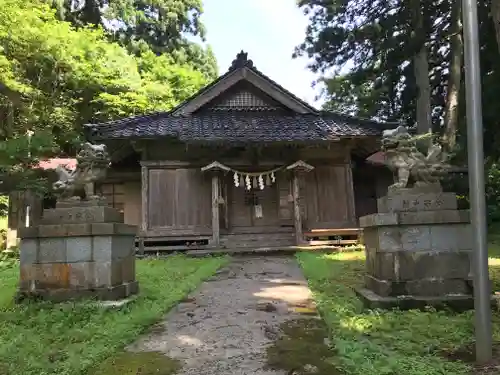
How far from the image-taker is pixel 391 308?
5.21 m

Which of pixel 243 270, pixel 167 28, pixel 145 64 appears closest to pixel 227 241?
pixel 243 270

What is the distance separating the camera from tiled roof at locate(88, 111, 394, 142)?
554 inches

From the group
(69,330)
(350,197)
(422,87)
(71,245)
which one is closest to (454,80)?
(422,87)

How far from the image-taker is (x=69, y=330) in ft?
15.6

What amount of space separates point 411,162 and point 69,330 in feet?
15.6

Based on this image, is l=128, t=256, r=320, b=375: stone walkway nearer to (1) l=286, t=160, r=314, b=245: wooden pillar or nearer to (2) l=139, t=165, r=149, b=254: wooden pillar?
(1) l=286, t=160, r=314, b=245: wooden pillar

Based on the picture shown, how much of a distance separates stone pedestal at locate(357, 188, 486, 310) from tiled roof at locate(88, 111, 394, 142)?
28.4ft

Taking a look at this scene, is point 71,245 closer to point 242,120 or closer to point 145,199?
point 145,199

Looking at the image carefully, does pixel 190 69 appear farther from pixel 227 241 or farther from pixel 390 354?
pixel 390 354

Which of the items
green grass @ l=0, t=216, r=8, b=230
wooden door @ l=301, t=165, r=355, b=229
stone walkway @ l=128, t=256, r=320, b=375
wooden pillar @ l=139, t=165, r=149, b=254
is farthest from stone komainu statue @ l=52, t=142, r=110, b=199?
green grass @ l=0, t=216, r=8, b=230

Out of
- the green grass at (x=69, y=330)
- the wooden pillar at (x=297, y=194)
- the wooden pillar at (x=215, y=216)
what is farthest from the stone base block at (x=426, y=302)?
the wooden pillar at (x=215, y=216)

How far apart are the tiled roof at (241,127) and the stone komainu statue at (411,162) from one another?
812 cm

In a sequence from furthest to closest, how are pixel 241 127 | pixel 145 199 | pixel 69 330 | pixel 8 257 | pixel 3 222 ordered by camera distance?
pixel 3 222 < pixel 241 127 < pixel 145 199 < pixel 8 257 < pixel 69 330

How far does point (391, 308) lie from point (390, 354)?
159 centimetres
